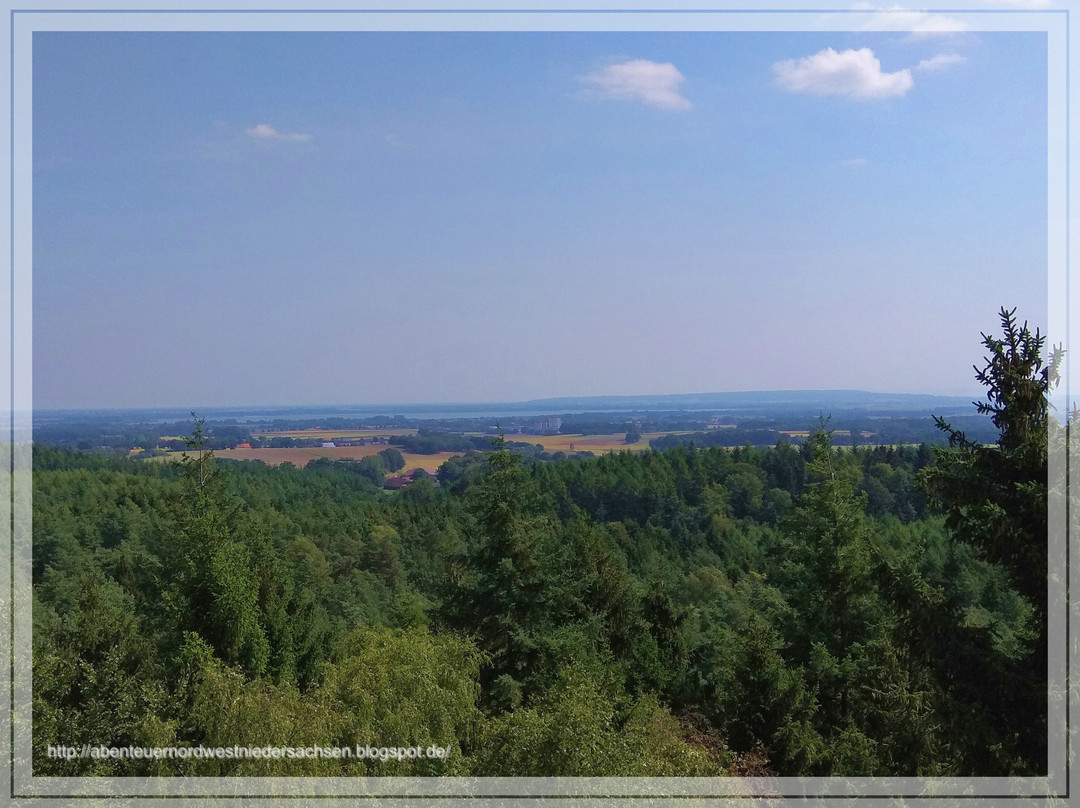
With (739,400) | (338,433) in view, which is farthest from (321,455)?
(739,400)

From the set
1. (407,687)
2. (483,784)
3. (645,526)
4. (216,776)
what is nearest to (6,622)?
(216,776)

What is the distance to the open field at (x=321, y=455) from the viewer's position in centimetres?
6727

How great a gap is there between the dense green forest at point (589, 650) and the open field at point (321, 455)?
98.7 ft

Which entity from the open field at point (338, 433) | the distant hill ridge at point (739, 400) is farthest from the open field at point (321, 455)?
the distant hill ridge at point (739, 400)

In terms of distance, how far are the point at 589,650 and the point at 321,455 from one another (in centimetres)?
6531

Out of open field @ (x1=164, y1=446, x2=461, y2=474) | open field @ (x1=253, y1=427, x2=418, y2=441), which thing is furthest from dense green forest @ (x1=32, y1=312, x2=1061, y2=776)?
open field @ (x1=253, y1=427, x2=418, y2=441)

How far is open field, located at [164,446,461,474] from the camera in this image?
221ft

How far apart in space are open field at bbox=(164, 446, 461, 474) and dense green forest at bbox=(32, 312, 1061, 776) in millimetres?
30085

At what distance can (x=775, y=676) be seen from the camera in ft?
55.6

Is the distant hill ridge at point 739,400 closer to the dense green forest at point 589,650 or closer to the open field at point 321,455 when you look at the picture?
the open field at point 321,455

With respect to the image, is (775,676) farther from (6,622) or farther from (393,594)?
(393,594)

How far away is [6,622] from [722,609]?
29.7 meters

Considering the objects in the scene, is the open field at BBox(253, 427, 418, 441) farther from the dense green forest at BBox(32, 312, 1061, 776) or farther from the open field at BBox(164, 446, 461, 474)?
the dense green forest at BBox(32, 312, 1061, 776)

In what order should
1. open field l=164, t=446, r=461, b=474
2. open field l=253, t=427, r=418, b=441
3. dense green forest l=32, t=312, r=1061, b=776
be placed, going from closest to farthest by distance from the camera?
1. dense green forest l=32, t=312, r=1061, b=776
2. open field l=164, t=446, r=461, b=474
3. open field l=253, t=427, r=418, b=441
